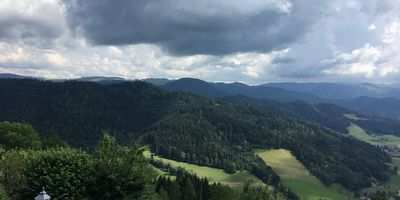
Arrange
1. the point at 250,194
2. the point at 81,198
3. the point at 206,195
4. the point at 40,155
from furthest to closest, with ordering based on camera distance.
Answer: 1. the point at 206,195
2. the point at 40,155
3. the point at 250,194
4. the point at 81,198

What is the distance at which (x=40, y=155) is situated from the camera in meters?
64.5

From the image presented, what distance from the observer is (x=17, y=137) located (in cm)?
11962

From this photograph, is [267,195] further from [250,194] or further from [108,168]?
[108,168]

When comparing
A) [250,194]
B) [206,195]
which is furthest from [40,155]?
[206,195]

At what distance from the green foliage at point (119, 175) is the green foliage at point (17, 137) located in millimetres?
66897

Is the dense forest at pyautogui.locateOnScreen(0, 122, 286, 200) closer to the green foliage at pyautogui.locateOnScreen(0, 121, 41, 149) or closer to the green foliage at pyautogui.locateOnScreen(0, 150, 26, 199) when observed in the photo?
the green foliage at pyautogui.locateOnScreen(0, 150, 26, 199)

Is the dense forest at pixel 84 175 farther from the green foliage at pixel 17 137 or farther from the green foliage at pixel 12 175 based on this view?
the green foliage at pixel 17 137

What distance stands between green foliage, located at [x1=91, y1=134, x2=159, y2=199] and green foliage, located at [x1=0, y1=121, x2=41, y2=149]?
219 feet

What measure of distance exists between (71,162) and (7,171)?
858 cm

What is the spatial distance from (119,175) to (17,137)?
75.7 meters

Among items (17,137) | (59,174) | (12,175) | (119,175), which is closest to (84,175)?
(59,174)

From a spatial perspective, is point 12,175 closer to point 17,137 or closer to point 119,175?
point 119,175

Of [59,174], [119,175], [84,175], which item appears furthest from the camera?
[59,174]

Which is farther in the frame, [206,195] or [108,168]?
[206,195]
